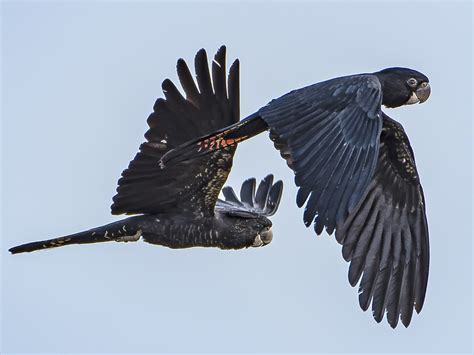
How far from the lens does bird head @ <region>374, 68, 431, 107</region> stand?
50.3ft

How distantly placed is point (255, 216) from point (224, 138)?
227cm

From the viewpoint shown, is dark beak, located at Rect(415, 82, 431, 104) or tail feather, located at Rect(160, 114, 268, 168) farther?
dark beak, located at Rect(415, 82, 431, 104)

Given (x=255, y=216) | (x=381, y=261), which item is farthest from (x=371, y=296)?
(x=255, y=216)

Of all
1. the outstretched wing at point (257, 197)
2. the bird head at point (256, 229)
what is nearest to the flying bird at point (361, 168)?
the bird head at point (256, 229)

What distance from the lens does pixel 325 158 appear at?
44.4 ft

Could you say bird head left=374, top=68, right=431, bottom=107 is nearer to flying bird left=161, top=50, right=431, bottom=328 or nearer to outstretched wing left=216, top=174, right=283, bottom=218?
flying bird left=161, top=50, right=431, bottom=328

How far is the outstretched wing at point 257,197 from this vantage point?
18172mm

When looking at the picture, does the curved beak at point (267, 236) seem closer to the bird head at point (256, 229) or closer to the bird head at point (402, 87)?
the bird head at point (256, 229)

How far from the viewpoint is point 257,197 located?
18.6 meters

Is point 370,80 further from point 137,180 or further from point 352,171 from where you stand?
point 137,180

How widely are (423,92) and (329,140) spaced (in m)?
2.19

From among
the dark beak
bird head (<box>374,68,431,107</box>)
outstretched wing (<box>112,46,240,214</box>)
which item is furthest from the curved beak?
the dark beak

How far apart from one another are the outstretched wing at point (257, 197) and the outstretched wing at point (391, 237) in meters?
1.99

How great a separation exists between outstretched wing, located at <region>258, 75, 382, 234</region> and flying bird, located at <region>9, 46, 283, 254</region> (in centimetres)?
160
